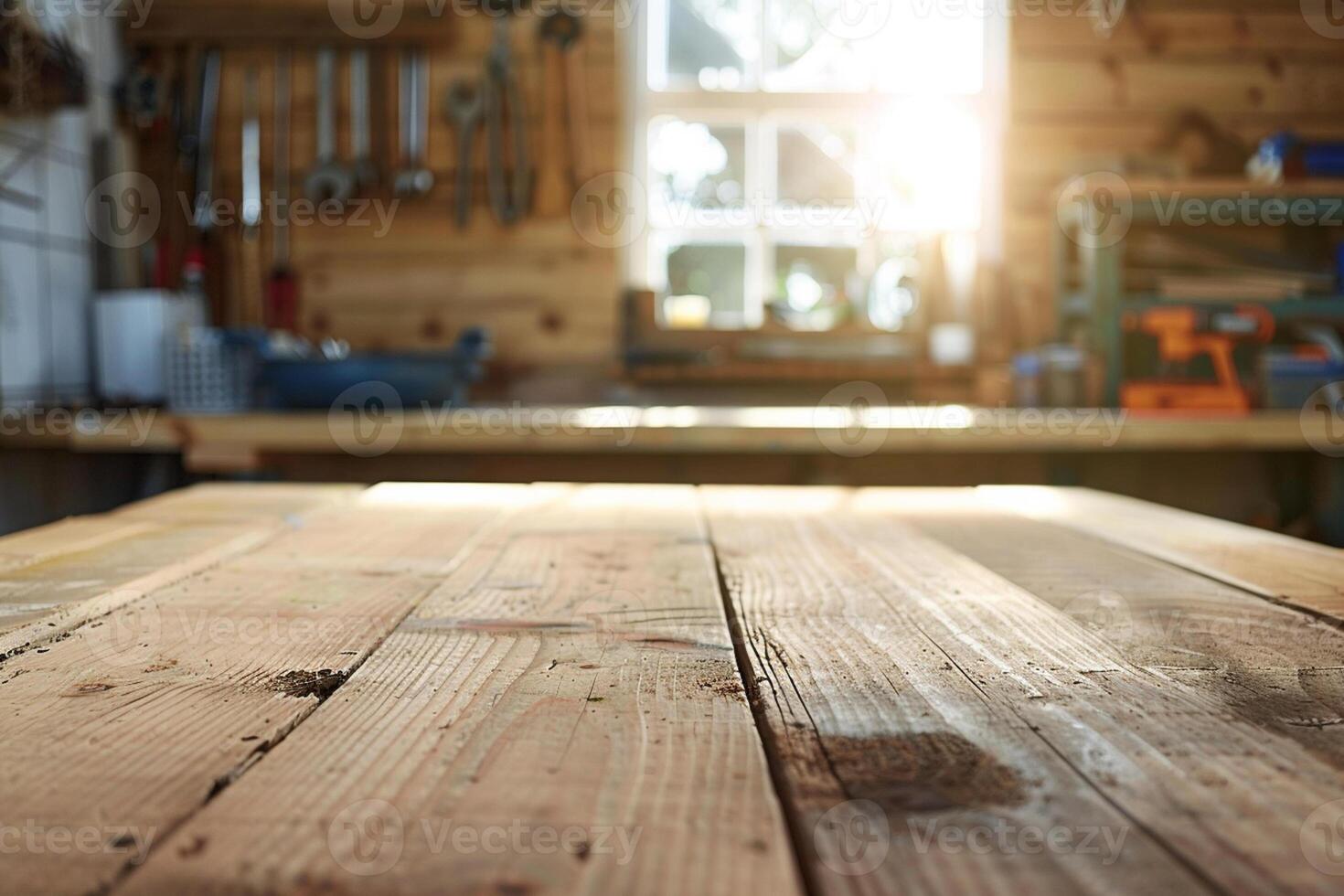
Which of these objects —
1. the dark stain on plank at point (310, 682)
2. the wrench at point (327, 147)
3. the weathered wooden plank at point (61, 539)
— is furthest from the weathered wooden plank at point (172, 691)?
the wrench at point (327, 147)

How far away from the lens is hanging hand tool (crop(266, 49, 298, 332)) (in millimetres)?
3146

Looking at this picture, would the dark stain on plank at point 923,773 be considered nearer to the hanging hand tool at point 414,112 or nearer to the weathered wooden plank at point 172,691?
the weathered wooden plank at point 172,691

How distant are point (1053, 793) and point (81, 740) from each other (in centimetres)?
31

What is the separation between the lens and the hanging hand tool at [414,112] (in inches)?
124

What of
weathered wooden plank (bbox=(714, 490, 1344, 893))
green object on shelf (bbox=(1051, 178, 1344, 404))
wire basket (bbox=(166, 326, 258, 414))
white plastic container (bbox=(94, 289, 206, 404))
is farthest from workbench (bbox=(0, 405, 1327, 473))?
weathered wooden plank (bbox=(714, 490, 1344, 893))

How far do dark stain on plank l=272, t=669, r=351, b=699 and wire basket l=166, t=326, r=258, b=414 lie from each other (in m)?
2.16

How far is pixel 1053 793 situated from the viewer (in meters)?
0.31

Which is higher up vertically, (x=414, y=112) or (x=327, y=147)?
(x=414, y=112)

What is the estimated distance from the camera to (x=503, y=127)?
319 centimetres

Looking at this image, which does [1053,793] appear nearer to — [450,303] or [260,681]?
[260,681]

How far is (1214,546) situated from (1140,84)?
293 centimetres

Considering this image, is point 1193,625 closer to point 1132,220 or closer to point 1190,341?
point 1190,341

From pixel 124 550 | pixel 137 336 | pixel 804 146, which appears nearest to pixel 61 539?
pixel 124 550

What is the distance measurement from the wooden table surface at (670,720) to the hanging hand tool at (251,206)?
2656 mm
